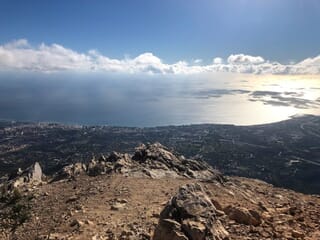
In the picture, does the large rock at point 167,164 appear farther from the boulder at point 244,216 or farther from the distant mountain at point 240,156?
the distant mountain at point 240,156

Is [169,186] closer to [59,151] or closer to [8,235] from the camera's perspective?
[8,235]

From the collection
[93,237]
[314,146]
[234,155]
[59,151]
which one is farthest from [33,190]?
[314,146]

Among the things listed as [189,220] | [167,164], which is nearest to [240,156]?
[167,164]

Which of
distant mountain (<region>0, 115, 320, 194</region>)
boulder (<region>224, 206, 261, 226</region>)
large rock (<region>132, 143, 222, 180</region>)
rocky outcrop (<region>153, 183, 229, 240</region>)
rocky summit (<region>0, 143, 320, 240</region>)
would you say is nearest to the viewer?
rocky outcrop (<region>153, 183, 229, 240</region>)

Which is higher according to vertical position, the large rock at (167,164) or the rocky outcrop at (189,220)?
the rocky outcrop at (189,220)

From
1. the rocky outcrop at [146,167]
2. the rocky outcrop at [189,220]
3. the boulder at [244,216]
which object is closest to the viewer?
the rocky outcrop at [189,220]

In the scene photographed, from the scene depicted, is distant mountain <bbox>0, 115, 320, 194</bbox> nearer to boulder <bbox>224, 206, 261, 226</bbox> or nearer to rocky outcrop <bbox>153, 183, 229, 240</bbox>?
boulder <bbox>224, 206, 261, 226</bbox>

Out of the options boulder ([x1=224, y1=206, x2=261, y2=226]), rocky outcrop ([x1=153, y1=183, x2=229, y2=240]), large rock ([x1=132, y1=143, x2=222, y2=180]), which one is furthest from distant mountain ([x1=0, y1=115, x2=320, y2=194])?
rocky outcrop ([x1=153, y1=183, x2=229, y2=240])

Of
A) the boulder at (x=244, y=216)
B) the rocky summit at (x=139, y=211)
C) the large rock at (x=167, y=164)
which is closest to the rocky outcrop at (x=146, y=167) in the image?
the large rock at (x=167, y=164)
